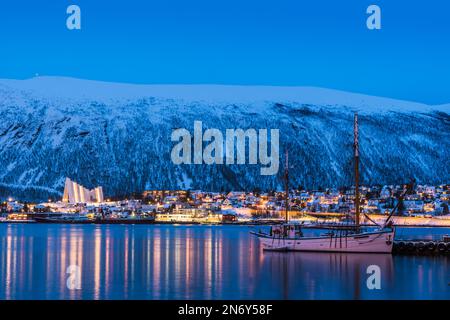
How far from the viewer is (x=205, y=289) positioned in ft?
133

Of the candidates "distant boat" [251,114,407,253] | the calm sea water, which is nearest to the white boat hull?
"distant boat" [251,114,407,253]

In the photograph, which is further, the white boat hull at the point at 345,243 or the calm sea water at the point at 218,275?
the white boat hull at the point at 345,243

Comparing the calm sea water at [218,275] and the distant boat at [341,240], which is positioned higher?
the distant boat at [341,240]

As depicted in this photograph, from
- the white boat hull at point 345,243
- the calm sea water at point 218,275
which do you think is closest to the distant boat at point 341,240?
the white boat hull at point 345,243

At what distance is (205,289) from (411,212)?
155 meters

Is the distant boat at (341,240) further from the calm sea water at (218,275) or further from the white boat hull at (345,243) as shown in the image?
the calm sea water at (218,275)

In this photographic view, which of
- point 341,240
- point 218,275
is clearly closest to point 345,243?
point 341,240

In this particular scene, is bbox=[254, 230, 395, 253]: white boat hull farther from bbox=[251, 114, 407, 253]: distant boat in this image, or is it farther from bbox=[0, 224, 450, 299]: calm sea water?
bbox=[0, 224, 450, 299]: calm sea water

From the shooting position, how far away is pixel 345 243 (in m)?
60.1

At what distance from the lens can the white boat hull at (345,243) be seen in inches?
2330

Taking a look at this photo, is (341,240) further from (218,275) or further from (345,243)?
(218,275)
